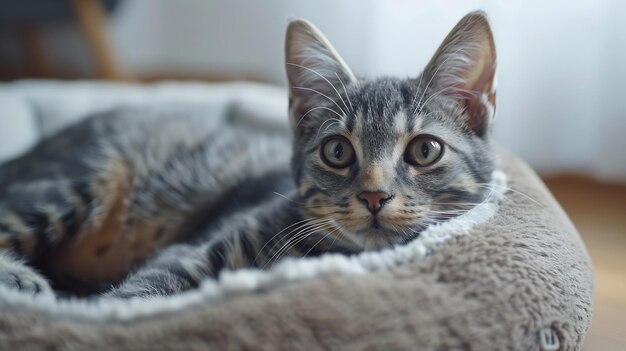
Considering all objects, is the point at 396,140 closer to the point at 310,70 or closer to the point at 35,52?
the point at 310,70

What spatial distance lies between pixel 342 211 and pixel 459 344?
1.12ft

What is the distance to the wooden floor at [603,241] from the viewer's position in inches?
53.9

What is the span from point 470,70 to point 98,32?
123 inches

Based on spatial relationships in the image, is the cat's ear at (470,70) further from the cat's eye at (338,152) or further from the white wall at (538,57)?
the white wall at (538,57)

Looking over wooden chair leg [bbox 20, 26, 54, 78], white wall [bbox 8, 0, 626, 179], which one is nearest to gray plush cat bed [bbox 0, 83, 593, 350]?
white wall [bbox 8, 0, 626, 179]

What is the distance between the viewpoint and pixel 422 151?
122 centimetres

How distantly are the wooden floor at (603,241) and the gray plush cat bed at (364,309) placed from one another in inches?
10.7

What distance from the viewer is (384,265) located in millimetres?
1062

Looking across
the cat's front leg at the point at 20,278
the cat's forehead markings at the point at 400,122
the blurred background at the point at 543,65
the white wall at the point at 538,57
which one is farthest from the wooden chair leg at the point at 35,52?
the cat's forehead markings at the point at 400,122

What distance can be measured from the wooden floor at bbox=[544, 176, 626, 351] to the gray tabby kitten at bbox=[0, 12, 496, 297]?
1.45 ft

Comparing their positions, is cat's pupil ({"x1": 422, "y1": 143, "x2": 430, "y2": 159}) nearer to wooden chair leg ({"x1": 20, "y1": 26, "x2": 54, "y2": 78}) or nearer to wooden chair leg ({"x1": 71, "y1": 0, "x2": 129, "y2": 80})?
wooden chair leg ({"x1": 71, "y1": 0, "x2": 129, "y2": 80})

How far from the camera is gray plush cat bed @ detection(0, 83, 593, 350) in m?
0.94

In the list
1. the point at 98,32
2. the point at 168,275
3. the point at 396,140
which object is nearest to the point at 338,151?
the point at 396,140

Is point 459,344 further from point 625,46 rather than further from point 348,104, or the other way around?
point 625,46
